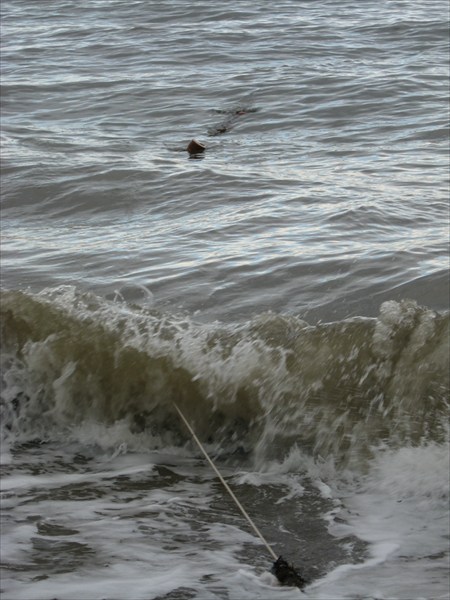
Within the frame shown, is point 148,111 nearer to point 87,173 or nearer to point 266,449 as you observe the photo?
point 87,173

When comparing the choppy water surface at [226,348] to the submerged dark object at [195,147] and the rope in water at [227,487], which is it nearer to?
the rope in water at [227,487]

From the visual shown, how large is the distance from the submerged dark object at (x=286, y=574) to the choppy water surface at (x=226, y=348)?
3cm

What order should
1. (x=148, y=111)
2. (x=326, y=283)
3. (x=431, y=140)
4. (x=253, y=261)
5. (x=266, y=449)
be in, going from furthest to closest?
(x=148, y=111) → (x=431, y=140) → (x=253, y=261) → (x=326, y=283) → (x=266, y=449)

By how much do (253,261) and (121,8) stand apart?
475 inches

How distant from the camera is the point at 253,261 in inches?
252

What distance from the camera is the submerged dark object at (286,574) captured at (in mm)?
3467

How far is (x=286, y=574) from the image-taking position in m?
3.49

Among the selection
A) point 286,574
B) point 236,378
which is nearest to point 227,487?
point 286,574

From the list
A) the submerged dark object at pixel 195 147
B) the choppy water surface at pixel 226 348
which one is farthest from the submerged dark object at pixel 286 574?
the submerged dark object at pixel 195 147

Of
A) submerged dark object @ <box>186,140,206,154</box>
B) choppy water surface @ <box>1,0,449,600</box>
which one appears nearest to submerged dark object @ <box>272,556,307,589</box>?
choppy water surface @ <box>1,0,449,600</box>

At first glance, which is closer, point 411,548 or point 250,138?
point 411,548

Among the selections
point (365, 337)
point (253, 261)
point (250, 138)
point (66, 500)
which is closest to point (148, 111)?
point (250, 138)

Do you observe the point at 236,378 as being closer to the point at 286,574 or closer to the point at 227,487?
the point at 227,487

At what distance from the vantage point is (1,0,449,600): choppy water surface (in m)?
3.72
